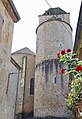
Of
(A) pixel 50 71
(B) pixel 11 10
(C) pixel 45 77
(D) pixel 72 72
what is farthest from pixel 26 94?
(D) pixel 72 72

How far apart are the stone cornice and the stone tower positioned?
46.8ft

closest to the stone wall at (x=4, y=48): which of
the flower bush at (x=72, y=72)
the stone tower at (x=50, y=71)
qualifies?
the flower bush at (x=72, y=72)

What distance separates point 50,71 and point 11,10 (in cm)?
1484

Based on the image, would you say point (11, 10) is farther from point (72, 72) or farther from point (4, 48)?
point (72, 72)

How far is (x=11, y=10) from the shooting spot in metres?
6.45

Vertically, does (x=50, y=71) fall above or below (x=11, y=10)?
below

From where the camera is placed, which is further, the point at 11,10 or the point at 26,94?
the point at 26,94

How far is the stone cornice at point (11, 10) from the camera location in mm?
6038

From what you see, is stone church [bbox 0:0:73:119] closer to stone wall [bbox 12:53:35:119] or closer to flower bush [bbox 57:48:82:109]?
stone wall [bbox 12:53:35:119]

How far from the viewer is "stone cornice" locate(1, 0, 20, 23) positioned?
6.04 m

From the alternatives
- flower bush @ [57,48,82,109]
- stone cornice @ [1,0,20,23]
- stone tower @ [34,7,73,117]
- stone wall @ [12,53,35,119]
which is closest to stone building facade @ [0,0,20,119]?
stone cornice @ [1,0,20,23]

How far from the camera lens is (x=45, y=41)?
76.1 ft

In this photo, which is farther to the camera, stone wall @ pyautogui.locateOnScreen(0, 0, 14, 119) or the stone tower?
the stone tower

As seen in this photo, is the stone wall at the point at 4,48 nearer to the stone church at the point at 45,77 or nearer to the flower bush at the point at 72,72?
the flower bush at the point at 72,72
